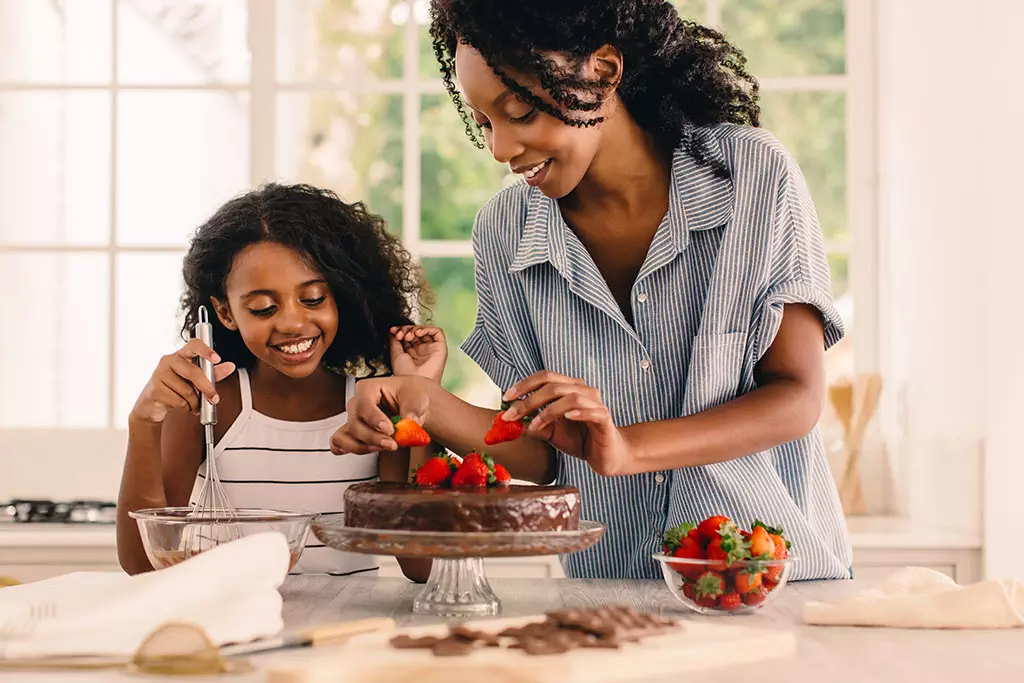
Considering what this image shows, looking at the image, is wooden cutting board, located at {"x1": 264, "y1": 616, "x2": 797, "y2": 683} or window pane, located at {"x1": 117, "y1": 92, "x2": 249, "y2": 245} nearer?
wooden cutting board, located at {"x1": 264, "y1": 616, "x2": 797, "y2": 683}

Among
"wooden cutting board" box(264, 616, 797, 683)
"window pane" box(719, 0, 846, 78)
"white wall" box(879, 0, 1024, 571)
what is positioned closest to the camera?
"wooden cutting board" box(264, 616, 797, 683)

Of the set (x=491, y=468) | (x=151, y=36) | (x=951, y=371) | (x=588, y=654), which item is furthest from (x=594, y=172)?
(x=151, y=36)

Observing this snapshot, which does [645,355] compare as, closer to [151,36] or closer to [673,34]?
[673,34]

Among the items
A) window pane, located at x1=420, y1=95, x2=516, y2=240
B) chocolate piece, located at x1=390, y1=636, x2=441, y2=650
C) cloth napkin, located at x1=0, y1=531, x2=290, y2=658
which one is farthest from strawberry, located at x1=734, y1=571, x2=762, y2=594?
window pane, located at x1=420, y1=95, x2=516, y2=240

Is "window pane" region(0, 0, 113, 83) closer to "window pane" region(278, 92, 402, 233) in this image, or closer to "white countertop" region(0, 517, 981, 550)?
"window pane" region(278, 92, 402, 233)

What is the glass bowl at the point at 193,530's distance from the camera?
4.38ft

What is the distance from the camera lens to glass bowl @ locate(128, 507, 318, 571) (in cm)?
134

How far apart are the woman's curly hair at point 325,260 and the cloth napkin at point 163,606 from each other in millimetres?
888

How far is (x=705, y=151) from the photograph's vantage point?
1696 millimetres

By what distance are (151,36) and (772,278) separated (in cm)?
238

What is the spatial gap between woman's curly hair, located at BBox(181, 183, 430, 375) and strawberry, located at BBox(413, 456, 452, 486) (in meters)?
0.63

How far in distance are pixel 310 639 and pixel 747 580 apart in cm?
49

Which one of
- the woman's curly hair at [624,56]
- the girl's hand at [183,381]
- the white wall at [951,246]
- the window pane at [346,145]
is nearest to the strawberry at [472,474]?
the girl's hand at [183,381]

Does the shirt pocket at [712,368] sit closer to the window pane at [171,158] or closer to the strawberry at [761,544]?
the strawberry at [761,544]
